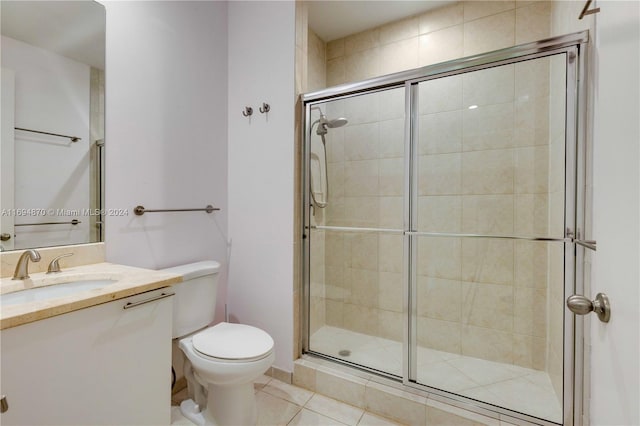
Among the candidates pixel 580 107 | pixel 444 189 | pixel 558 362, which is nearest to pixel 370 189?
pixel 444 189

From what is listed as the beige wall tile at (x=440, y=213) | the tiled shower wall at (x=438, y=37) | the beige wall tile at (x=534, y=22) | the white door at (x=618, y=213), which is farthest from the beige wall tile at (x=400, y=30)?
the white door at (x=618, y=213)

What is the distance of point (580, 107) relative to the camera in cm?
130

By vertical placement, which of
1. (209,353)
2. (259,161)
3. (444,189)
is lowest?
(209,353)

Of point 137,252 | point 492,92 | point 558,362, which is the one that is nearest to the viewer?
point 558,362

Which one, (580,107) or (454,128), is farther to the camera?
(454,128)

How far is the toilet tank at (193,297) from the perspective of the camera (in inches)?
64.1

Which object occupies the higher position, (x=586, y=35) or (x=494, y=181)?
(x=586, y=35)

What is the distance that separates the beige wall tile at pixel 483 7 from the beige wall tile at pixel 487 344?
84.5 inches

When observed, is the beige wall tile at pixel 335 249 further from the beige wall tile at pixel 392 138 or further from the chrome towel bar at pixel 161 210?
the chrome towel bar at pixel 161 210

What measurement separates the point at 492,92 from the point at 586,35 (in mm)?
531

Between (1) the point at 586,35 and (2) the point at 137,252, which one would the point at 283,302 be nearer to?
(2) the point at 137,252

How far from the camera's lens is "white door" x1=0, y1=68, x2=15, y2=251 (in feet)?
4.03

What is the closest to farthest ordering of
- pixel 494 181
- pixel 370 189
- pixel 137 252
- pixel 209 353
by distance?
1. pixel 209 353
2. pixel 137 252
3. pixel 494 181
4. pixel 370 189

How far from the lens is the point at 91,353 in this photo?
1.01 m
